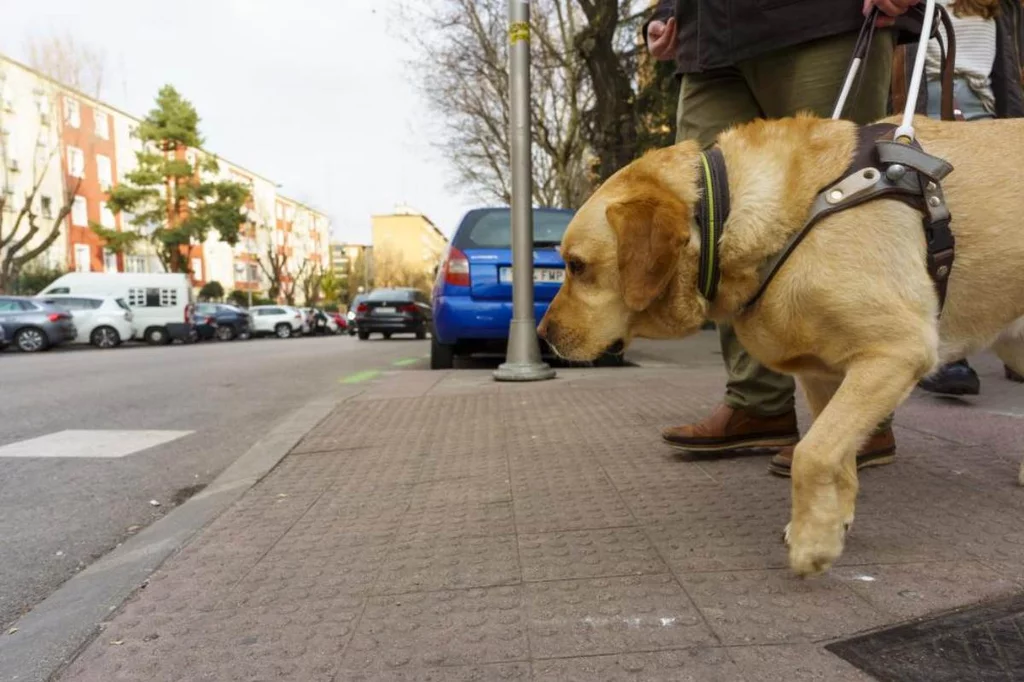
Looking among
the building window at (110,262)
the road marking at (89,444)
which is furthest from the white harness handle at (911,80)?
the building window at (110,262)

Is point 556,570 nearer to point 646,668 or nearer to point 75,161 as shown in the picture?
point 646,668

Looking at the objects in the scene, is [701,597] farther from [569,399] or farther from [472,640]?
[569,399]

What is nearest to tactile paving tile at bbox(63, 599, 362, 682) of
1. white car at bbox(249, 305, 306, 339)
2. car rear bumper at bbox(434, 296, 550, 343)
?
car rear bumper at bbox(434, 296, 550, 343)

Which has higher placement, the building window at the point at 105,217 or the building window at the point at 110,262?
the building window at the point at 105,217

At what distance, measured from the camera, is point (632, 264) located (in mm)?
2150

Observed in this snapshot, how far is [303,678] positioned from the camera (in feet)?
5.15

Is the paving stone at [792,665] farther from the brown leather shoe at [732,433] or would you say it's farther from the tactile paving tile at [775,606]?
the brown leather shoe at [732,433]

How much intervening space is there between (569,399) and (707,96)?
8.64 feet

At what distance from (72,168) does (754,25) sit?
159 feet

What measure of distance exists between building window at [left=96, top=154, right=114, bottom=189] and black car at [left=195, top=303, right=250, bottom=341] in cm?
1876

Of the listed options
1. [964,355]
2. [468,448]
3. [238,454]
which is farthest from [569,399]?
[964,355]

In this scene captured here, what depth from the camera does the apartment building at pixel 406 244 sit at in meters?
117

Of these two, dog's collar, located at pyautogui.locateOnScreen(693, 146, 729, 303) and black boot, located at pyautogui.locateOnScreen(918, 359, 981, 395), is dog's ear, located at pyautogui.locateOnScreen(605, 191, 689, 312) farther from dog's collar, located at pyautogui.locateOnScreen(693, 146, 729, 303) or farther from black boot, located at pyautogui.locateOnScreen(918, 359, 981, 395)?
black boot, located at pyautogui.locateOnScreen(918, 359, 981, 395)

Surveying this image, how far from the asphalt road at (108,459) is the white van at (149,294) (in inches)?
772
